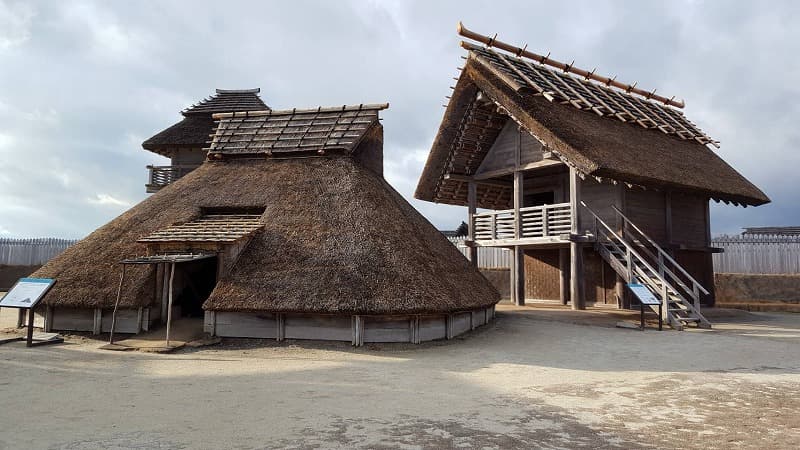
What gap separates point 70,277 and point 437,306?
27.7ft

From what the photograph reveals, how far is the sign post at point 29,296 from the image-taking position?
10.0 m

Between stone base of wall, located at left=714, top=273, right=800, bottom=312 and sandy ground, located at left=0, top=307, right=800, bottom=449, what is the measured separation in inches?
465

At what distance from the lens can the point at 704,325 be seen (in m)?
12.9

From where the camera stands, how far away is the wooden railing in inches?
630

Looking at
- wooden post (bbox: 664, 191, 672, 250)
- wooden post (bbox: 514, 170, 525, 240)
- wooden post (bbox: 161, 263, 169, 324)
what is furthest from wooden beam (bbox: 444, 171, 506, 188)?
wooden post (bbox: 161, 263, 169, 324)

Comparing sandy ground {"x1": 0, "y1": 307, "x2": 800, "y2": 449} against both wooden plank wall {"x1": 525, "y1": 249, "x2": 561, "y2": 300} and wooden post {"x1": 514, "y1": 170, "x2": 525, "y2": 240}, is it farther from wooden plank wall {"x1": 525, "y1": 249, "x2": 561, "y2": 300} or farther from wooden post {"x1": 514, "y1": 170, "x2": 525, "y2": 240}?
wooden plank wall {"x1": 525, "y1": 249, "x2": 561, "y2": 300}

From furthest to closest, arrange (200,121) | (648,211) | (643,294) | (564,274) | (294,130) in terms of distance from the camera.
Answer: (200,121) < (564,274) < (648,211) < (294,130) < (643,294)

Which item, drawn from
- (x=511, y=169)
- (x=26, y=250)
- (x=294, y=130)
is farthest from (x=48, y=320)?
(x=26, y=250)

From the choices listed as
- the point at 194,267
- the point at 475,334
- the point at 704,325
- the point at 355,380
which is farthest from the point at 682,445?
the point at 194,267

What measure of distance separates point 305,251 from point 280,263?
0.60 m

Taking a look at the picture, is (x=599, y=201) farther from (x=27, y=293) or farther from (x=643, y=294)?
(x=27, y=293)

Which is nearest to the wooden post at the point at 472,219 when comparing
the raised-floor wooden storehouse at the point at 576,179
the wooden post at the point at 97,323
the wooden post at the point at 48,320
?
the raised-floor wooden storehouse at the point at 576,179

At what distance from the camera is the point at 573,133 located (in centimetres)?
1512

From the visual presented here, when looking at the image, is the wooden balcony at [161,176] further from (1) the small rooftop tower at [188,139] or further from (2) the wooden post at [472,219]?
(2) the wooden post at [472,219]
